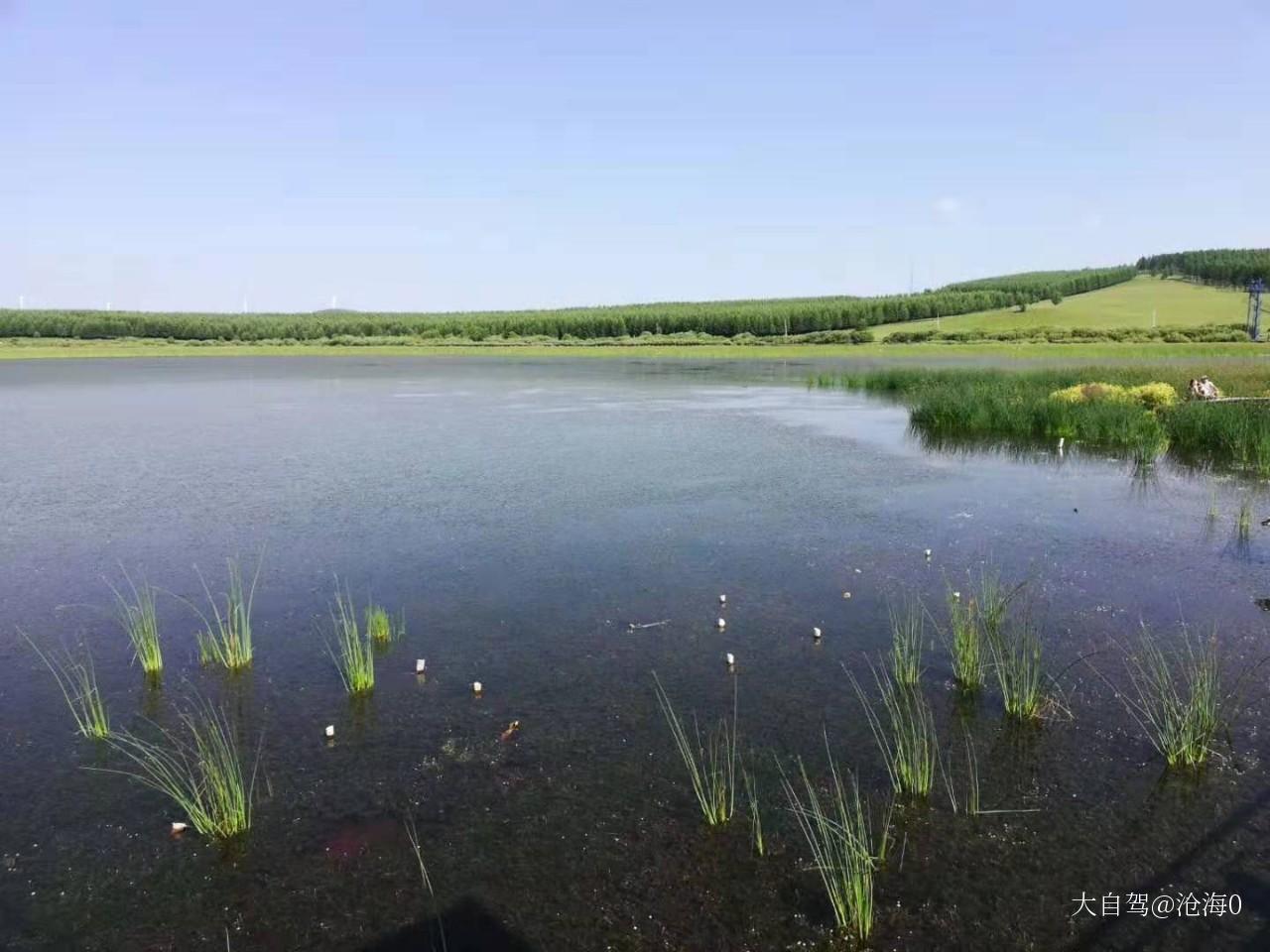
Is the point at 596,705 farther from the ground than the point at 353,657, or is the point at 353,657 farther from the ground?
the point at 353,657

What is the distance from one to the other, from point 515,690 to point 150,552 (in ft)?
27.1

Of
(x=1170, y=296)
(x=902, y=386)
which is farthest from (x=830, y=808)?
(x=1170, y=296)

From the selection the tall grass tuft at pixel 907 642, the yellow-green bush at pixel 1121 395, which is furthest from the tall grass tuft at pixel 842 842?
the yellow-green bush at pixel 1121 395

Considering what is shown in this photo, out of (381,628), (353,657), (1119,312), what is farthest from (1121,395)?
(1119,312)

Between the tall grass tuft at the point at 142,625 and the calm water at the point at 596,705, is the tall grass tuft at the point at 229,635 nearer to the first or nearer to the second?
the calm water at the point at 596,705

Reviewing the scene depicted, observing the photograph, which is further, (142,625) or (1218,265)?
(1218,265)

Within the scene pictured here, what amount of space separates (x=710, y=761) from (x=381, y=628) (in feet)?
14.9

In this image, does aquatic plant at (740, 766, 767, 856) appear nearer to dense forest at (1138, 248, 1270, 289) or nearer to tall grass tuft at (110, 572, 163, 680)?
tall grass tuft at (110, 572, 163, 680)

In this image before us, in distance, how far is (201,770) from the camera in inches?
263

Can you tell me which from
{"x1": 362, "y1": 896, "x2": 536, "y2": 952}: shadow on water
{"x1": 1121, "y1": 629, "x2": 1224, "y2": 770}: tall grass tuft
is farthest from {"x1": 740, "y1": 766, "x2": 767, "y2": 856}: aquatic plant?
{"x1": 1121, "y1": 629, "x2": 1224, "y2": 770}: tall grass tuft

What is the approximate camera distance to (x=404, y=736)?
7512 millimetres

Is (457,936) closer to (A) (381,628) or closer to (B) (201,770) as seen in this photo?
(B) (201,770)

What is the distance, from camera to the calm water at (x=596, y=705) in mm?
5375

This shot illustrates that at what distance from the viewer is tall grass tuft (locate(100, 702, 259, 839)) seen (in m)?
6.12
